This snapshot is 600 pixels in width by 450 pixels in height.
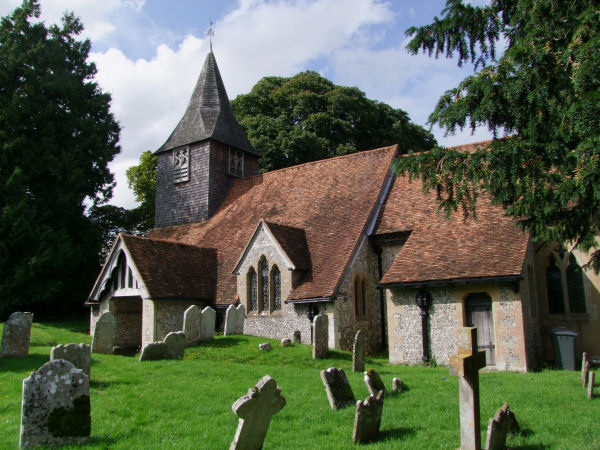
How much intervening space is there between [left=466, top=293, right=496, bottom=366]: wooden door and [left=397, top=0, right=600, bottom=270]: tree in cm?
631

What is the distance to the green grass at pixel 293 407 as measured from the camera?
275 inches

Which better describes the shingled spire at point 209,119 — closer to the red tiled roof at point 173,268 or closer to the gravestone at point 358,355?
the red tiled roof at point 173,268

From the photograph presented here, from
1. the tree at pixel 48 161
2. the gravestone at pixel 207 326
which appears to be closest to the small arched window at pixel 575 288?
A: the gravestone at pixel 207 326

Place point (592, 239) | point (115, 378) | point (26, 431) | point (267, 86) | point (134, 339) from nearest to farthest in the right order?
point (26, 431) < point (592, 239) < point (115, 378) < point (134, 339) < point (267, 86)

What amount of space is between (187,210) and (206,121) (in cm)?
499

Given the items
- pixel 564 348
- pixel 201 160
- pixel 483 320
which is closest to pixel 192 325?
pixel 483 320

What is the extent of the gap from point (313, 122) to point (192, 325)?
22741 millimetres

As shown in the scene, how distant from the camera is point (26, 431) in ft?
22.0

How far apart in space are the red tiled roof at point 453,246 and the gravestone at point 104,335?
8355 millimetres

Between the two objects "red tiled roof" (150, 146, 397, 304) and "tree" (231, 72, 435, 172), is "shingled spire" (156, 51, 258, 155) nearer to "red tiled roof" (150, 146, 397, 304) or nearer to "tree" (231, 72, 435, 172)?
"red tiled roof" (150, 146, 397, 304)

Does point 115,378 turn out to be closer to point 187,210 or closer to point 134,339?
point 134,339

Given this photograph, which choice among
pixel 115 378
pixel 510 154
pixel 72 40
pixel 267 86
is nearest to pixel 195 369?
pixel 115 378

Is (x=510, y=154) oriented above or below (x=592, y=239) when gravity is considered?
above

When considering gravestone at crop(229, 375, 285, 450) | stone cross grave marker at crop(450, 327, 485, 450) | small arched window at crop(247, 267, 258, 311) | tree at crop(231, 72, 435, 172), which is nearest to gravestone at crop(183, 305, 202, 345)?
small arched window at crop(247, 267, 258, 311)
